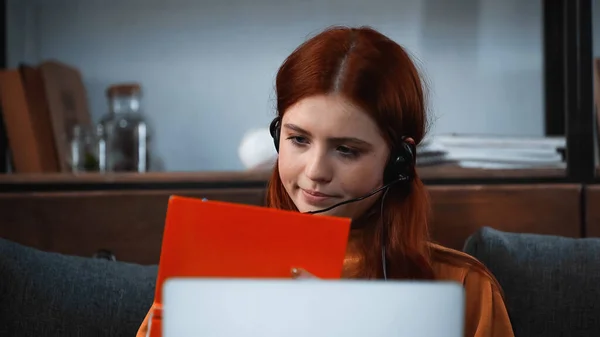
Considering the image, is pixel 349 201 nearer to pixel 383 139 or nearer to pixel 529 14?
pixel 383 139

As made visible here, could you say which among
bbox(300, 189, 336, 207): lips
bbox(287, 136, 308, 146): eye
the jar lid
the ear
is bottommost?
bbox(300, 189, 336, 207): lips

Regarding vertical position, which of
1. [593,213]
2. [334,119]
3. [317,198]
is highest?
[334,119]

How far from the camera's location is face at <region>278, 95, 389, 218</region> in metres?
1.06

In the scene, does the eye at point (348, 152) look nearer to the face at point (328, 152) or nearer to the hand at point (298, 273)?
the face at point (328, 152)

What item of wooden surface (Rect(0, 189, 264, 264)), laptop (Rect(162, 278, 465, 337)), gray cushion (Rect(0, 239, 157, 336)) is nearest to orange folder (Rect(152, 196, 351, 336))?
laptop (Rect(162, 278, 465, 337))

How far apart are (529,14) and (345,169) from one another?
4.19 ft

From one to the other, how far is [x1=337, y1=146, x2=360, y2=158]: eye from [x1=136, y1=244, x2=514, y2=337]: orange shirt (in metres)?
0.22

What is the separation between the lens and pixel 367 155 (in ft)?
3.58

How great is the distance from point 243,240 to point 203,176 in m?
0.86

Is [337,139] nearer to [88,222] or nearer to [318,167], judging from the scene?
[318,167]

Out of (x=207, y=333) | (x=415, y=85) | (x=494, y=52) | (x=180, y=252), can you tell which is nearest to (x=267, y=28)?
(x=494, y=52)

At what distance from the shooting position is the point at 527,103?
7.06ft

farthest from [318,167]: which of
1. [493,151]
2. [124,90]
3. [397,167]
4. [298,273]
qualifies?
[124,90]

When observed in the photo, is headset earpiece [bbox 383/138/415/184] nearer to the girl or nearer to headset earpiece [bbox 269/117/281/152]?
the girl
